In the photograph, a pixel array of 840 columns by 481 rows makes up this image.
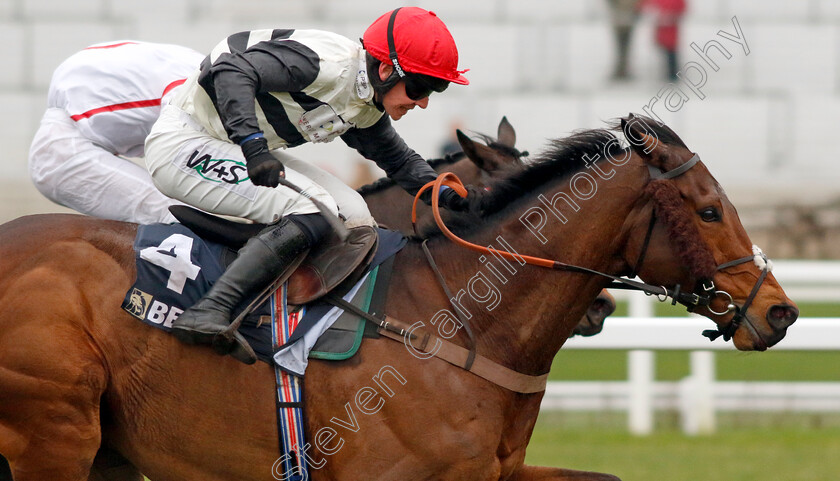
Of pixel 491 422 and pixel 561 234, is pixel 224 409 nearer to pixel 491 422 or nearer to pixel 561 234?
pixel 491 422

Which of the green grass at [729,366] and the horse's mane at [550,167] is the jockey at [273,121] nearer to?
the horse's mane at [550,167]

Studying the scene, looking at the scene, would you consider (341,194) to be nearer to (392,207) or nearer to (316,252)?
(316,252)

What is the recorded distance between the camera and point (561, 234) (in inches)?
133

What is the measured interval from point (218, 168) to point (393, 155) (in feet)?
2.53

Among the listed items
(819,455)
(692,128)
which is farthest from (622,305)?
(819,455)

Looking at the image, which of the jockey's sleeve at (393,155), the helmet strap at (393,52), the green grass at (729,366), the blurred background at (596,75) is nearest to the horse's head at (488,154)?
the jockey's sleeve at (393,155)

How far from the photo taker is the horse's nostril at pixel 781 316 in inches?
126

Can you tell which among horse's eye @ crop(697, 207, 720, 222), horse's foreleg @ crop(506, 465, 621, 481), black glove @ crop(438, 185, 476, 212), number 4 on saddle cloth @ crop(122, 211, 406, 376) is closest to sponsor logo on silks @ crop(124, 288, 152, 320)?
number 4 on saddle cloth @ crop(122, 211, 406, 376)

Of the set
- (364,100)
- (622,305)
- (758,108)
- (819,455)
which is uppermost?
(364,100)

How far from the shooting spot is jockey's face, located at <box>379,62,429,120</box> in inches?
134

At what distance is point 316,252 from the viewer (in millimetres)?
3449

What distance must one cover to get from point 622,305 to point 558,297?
6.86m

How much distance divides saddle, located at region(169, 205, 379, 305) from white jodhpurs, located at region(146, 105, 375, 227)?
0.04 m

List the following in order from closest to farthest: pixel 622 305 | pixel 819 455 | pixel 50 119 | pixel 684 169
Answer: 1. pixel 684 169
2. pixel 50 119
3. pixel 819 455
4. pixel 622 305
